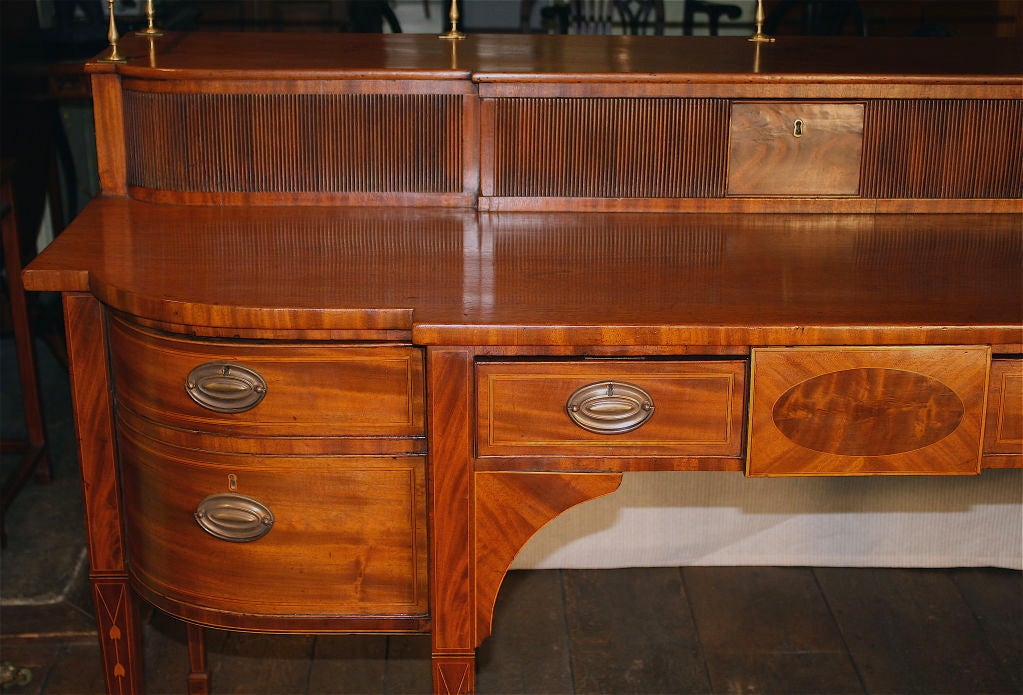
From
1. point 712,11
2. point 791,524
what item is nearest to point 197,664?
point 791,524

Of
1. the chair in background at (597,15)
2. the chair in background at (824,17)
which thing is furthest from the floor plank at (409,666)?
the chair in background at (597,15)

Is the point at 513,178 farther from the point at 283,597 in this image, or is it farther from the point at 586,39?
the point at 283,597

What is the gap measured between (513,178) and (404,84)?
208 millimetres

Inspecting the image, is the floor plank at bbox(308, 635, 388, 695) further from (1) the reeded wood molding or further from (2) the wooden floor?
(1) the reeded wood molding

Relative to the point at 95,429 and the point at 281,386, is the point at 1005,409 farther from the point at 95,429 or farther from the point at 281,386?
the point at 95,429

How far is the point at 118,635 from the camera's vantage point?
161 cm

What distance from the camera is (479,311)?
1.31 m

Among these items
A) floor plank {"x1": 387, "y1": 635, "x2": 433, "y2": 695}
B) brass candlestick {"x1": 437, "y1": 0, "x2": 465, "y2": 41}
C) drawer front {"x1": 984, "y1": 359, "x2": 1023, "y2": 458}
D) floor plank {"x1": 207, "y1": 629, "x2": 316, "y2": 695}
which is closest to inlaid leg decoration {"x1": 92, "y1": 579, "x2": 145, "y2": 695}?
floor plank {"x1": 207, "y1": 629, "x2": 316, "y2": 695}

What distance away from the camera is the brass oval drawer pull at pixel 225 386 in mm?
1361

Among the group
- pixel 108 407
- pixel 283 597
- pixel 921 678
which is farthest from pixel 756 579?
pixel 108 407

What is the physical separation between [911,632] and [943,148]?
0.89 meters

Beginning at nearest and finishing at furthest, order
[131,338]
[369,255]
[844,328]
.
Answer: [844,328], [131,338], [369,255]

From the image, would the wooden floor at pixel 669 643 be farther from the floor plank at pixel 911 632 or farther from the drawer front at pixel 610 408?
the drawer front at pixel 610 408

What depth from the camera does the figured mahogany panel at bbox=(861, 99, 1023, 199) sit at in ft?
5.64
